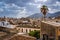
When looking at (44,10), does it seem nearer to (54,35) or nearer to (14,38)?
(54,35)

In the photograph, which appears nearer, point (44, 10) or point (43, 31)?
point (43, 31)

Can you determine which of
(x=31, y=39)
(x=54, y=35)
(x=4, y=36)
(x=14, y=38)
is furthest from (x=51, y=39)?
(x=4, y=36)

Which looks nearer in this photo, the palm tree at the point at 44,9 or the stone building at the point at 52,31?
the stone building at the point at 52,31

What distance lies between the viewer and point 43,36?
30.7 m

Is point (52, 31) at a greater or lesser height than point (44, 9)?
lesser

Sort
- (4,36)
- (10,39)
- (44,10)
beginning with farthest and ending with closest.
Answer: (44,10), (10,39), (4,36)

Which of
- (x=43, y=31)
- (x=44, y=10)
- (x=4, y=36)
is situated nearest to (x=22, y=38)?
(x=4, y=36)

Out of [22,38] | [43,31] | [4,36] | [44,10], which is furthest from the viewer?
[44,10]

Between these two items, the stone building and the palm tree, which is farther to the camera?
the palm tree

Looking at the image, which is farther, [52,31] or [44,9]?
[44,9]

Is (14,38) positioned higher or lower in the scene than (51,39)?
higher

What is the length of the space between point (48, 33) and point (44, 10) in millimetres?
34834

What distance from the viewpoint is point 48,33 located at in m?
27.7

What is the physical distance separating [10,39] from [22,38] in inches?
68.0
